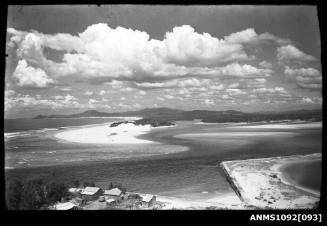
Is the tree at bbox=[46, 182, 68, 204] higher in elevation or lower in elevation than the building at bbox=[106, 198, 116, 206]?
higher

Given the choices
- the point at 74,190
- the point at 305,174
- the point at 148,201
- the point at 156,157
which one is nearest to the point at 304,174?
the point at 305,174

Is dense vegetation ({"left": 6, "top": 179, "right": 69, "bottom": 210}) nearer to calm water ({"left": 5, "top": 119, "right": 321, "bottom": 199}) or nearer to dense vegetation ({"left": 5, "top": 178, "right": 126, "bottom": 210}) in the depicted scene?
dense vegetation ({"left": 5, "top": 178, "right": 126, "bottom": 210})

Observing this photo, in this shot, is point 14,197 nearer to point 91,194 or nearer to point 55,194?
point 55,194

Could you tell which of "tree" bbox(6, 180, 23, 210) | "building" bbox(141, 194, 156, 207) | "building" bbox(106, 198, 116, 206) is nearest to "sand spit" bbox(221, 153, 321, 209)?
"building" bbox(141, 194, 156, 207)
